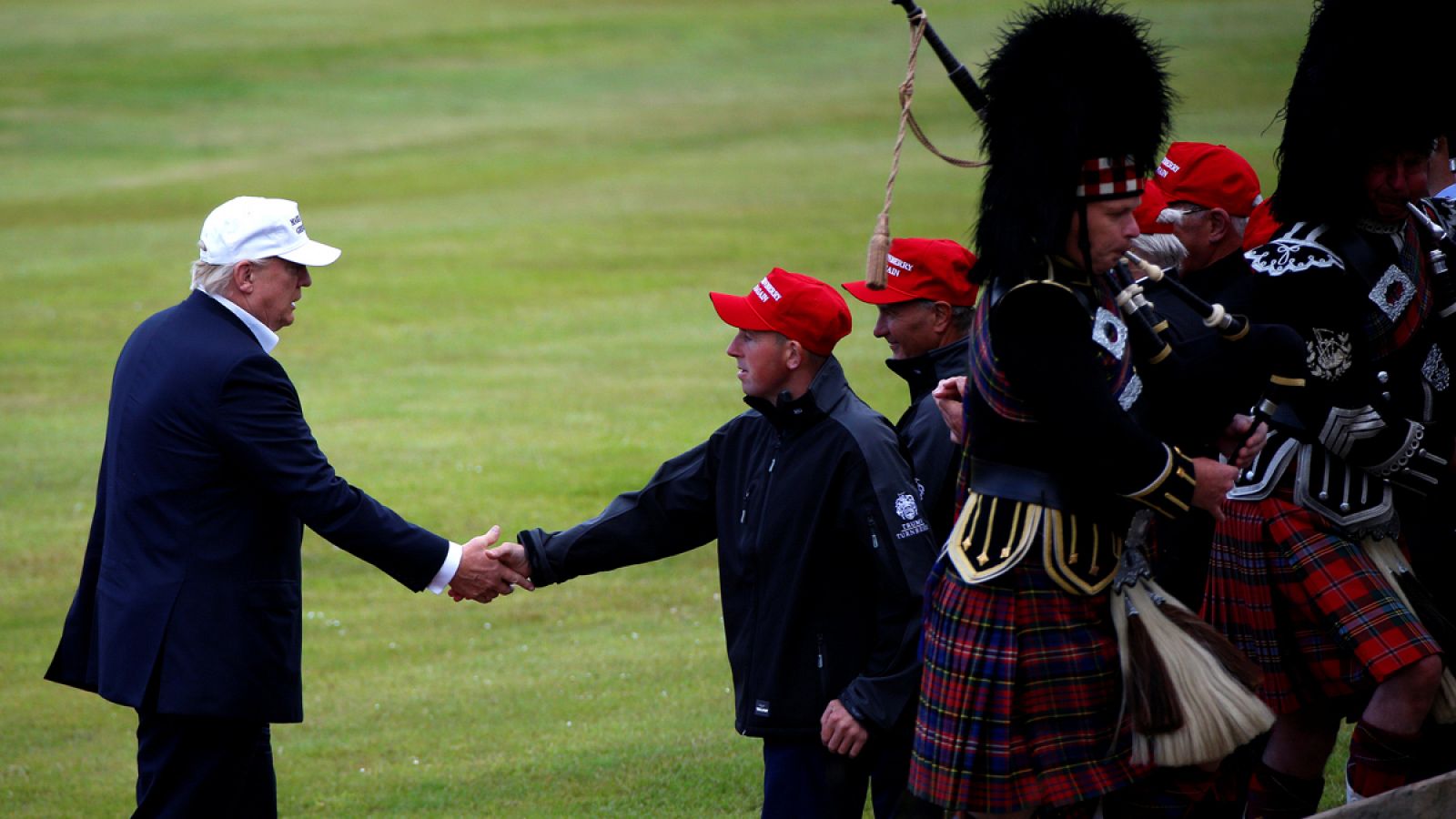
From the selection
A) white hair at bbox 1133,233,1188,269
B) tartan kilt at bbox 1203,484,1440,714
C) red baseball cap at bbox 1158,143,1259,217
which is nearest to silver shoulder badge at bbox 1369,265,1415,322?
tartan kilt at bbox 1203,484,1440,714

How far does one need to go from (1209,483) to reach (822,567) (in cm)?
121

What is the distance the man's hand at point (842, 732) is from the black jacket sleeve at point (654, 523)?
2.60ft

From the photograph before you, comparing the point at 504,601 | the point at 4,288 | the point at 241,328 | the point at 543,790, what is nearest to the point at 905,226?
the point at 4,288

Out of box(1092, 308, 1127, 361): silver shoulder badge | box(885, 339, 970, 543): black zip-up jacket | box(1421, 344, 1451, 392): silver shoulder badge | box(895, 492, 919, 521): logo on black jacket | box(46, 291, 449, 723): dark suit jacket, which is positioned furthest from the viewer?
box(1421, 344, 1451, 392): silver shoulder badge

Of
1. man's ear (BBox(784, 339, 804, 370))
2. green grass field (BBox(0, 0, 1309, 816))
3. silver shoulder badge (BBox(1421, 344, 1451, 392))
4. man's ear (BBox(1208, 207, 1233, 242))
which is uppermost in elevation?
man's ear (BBox(1208, 207, 1233, 242))

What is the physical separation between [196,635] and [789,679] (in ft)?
5.48

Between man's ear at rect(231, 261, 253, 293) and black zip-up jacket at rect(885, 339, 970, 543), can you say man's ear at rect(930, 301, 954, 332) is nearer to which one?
black zip-up jacket at rect(885, 339, 970, 543)

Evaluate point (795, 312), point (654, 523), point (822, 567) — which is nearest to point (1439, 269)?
point (795, 312)

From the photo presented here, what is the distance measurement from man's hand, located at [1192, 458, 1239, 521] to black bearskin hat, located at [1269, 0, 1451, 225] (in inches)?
56.4

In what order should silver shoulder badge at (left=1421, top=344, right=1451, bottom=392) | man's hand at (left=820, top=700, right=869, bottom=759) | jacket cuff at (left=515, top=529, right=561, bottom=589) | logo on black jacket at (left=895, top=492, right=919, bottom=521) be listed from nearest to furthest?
1. man's hand at (left=820, top=700, right=869, bottom=759)
2. logo on black jacket at (left=895, top=492, right=919, bottom=521)
3. silver shoulder badge at (left=1421, top=344, right=1451, bottom=392)
4. jacket cuff at (left=515, top=529, right=561, bottom=589)

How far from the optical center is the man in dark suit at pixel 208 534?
16.2 ft

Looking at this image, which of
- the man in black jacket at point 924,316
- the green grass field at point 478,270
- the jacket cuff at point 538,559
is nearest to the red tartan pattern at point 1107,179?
the man in black jacket at point 924,316

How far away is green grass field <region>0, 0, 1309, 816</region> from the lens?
25.0 ft

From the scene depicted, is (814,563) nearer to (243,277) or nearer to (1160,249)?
(1160,249)
